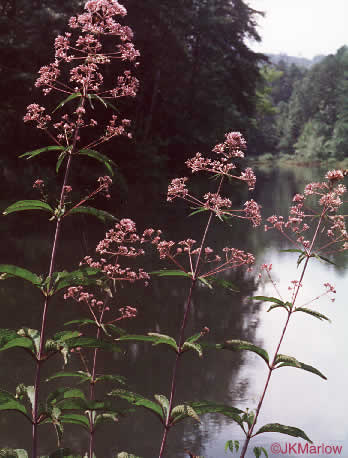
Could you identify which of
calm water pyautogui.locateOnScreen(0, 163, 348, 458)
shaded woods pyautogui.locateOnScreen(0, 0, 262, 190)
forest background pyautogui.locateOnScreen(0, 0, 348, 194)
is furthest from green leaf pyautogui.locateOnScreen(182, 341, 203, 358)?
forest background pyautogui.locateOnScreen(0, 0, 348, 194)

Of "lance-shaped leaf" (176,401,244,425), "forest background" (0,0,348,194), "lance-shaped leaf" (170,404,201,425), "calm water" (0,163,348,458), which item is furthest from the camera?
"forest background" (0,0,348,194)

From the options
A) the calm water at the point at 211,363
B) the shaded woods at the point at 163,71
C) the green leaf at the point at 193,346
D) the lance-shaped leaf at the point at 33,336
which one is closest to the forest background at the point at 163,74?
the shaded woods at the point at 163,71

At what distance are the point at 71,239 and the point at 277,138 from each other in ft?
261

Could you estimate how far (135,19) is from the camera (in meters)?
20.9

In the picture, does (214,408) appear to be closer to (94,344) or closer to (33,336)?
(94,344)

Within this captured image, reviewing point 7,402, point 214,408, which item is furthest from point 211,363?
point 7,402

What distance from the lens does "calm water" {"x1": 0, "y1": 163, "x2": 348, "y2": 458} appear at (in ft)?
15.9

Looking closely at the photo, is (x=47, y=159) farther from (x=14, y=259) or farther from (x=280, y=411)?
(x=280, y=411)

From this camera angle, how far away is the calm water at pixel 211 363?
4.84 m

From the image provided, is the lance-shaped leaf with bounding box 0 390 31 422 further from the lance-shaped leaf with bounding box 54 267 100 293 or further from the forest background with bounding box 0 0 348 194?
the forest background with bounding box 0 0 348 194

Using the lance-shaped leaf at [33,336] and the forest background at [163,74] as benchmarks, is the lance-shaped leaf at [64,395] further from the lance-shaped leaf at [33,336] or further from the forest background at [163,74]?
the forest background at [163,74]

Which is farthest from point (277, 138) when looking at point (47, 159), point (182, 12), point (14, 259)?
point (14, 259)

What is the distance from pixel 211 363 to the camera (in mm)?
6480

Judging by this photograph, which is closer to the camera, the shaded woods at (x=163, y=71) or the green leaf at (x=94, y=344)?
the green leaf at (x=94, y=344)
